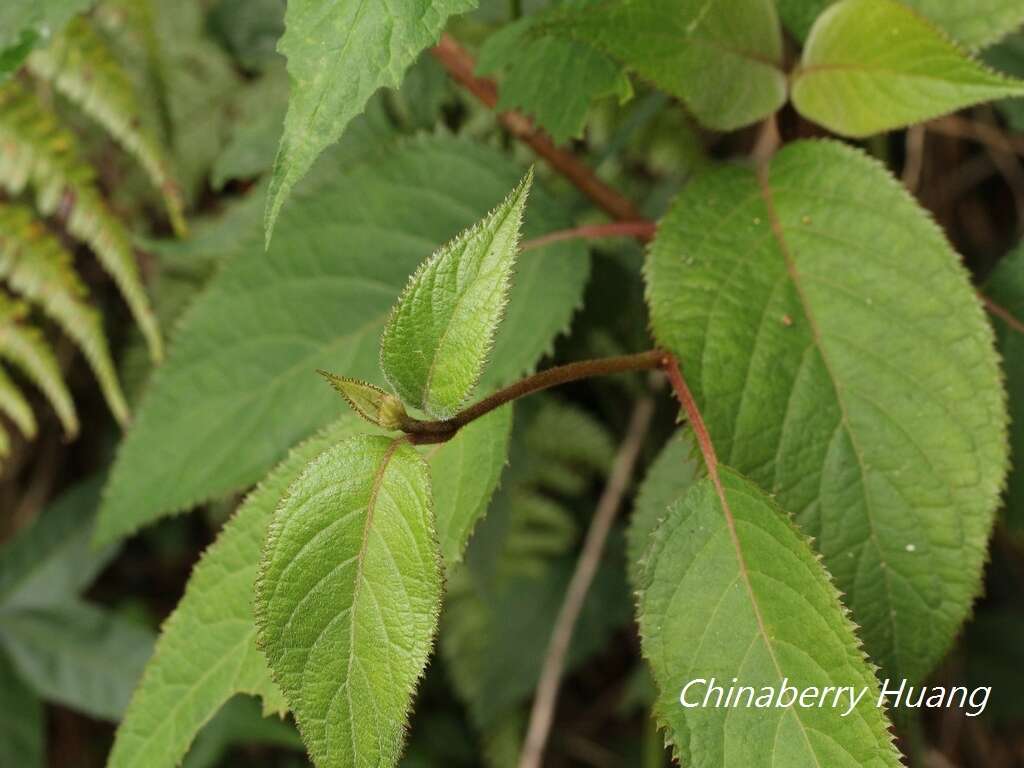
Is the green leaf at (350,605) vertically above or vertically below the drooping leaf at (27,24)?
below

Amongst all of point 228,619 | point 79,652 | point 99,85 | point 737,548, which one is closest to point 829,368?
point 737,548

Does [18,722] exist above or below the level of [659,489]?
below

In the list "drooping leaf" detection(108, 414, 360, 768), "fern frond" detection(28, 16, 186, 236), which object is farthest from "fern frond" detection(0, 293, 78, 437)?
"drooping leaf" detection(108, 414, 360, 768)

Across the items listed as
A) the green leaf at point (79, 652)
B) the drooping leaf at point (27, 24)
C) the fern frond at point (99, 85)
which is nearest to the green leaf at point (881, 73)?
the drooping leaf at point (27, 24)

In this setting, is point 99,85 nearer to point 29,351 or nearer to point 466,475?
point 29,351

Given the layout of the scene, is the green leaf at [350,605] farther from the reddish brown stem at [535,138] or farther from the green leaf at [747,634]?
the reddish brown stem at [535,138]

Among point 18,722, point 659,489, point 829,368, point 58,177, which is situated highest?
point 58,177

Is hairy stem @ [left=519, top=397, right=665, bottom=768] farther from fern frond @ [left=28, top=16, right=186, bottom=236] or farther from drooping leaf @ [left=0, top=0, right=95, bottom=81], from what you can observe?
drooping leaf @ [left=0, top=0, right=95, bottom=81]

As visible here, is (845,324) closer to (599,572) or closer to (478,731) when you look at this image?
(599,572)
